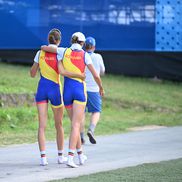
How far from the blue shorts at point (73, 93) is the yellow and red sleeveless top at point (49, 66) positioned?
18cm

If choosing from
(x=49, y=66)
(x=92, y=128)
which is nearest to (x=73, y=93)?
(x=49, y=66)

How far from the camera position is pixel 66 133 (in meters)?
13.6

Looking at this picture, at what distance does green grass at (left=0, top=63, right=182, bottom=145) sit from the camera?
13781mm

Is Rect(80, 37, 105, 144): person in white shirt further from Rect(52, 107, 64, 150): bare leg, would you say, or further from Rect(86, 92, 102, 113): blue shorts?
Rect(52, 107, 64, 150): bare leg

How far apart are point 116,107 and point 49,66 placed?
761 cm

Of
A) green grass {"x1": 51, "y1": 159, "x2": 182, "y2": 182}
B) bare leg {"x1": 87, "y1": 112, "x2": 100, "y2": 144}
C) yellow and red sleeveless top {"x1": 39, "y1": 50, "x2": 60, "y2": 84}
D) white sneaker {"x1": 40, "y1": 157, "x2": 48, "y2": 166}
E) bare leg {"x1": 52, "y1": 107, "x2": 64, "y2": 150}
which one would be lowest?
bare leg {"x1": 87, "y1": 112, "x2": 100, "y2": 144}

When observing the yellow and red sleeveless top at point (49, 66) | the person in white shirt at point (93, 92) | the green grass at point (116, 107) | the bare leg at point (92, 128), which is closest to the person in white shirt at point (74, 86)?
the yellow and red sleeveless top at point (49, 66)

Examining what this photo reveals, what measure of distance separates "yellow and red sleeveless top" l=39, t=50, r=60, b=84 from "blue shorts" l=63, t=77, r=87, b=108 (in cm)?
18

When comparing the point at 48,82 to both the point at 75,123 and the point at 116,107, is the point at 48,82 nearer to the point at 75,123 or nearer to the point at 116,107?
the point at 75,123

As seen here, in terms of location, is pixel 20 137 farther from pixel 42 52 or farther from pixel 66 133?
pixel 42 52

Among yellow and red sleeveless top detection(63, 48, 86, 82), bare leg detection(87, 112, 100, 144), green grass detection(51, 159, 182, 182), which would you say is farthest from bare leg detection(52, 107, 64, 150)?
bare leg detection(87, 112, 100, 144)

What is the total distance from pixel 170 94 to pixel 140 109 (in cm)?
218

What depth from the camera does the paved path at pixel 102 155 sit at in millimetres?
9164

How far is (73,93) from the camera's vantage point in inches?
383
